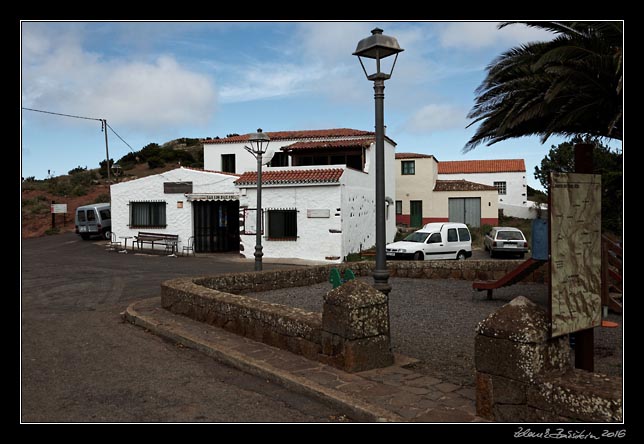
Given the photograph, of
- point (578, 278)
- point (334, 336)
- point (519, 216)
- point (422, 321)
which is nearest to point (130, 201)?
point (422, 321)

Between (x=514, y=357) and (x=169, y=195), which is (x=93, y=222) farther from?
(x=514, y=357)

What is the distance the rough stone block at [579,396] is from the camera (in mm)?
3525

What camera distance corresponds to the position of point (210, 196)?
78.5ft

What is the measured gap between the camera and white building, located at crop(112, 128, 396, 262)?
2178 centimetres

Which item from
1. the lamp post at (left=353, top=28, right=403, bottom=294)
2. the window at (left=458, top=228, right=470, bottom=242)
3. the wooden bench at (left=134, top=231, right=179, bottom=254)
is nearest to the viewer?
the lamp post at (left=353, top=28, right=403, bottom=294)

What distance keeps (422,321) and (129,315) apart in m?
4.97

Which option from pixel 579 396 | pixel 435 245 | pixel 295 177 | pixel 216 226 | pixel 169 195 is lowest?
pixel 579 396

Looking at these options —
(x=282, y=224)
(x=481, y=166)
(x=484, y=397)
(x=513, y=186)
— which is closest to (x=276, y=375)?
(x=484, y=397)

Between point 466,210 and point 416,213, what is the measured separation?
335 centimetres

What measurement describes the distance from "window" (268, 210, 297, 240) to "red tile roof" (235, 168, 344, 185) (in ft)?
4.32

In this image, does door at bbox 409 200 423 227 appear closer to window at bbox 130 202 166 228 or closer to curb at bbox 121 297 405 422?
window at bbox 130 202 166 228

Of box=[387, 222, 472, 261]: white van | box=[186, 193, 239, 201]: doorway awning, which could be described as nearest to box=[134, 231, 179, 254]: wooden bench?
box=[186, 193, 239, 201]: doorway awning

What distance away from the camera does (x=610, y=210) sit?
1247 cm

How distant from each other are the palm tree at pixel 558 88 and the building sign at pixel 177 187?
16.3 m
